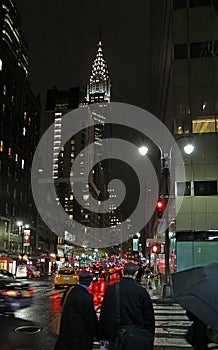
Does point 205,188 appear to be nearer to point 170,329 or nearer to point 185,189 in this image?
point 185,189

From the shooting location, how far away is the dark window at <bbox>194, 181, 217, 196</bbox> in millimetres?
34719

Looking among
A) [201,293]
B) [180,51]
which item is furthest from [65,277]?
[201,293]

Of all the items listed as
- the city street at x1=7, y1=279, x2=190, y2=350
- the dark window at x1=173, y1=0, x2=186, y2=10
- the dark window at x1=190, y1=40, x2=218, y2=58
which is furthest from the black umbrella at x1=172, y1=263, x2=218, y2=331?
the dark window at x1=173, y1=0, x2=186, y2=10

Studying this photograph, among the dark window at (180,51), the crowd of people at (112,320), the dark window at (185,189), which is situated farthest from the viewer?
the dark window at (180,51)

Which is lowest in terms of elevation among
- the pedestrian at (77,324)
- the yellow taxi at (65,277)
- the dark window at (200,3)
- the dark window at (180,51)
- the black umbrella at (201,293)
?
the yellow taxi at (65,277)

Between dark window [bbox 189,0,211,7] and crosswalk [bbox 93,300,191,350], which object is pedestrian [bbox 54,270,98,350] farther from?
dark window [bbox 189,0,211,7]

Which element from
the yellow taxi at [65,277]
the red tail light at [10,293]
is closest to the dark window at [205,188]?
the yellow taxi at [65,277]

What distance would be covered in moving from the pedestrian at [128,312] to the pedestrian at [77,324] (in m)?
0.14

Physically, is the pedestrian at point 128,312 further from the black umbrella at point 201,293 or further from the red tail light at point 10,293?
the red tail light at point 10,293

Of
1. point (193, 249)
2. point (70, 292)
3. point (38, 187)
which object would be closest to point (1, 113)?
point (38, 187)

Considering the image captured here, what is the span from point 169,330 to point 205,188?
22.6 meters

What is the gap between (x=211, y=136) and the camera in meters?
35.3

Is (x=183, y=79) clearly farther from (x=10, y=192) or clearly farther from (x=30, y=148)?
(x=30, y=148)

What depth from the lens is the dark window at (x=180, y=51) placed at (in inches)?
1468
